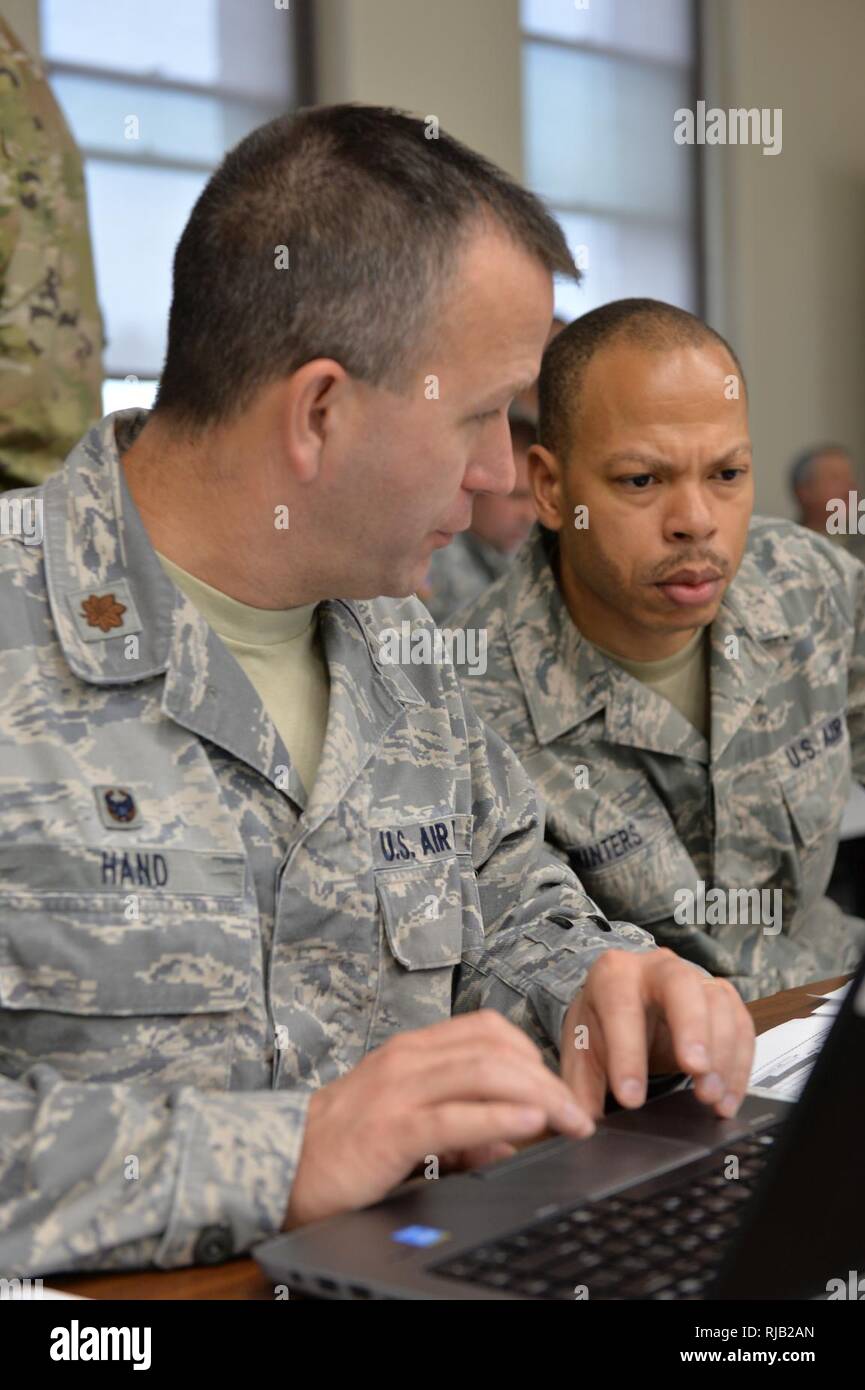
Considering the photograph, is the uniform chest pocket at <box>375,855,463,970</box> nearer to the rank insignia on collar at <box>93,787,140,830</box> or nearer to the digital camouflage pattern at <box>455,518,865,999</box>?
the rank insignia on collar at <box>93,787,140,830</box>

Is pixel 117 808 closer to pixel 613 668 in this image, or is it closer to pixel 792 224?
pixel 613 668

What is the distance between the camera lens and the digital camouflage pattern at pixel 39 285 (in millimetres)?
1785

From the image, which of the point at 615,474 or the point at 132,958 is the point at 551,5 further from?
the point at 132,958

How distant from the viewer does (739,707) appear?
6.15ft

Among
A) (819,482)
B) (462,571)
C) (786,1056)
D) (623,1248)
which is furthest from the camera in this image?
(819,482)

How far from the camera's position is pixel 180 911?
1054mm

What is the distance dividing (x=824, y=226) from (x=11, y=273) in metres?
5.61

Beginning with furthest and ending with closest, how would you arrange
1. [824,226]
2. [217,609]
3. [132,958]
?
[824,226] < [217,609] < [132,958]

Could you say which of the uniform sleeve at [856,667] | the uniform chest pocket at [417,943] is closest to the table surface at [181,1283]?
the uniform chest pocket at [417,943]

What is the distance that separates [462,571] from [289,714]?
105 inches

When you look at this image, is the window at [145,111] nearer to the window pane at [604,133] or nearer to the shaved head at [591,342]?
the window pane at [604,133]

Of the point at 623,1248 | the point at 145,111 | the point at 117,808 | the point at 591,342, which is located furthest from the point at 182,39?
the point at 623,1248

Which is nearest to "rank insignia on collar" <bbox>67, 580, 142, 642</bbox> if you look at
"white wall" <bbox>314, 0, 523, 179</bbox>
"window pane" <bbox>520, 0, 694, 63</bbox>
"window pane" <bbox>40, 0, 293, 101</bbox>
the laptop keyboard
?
the laptop keyboard
